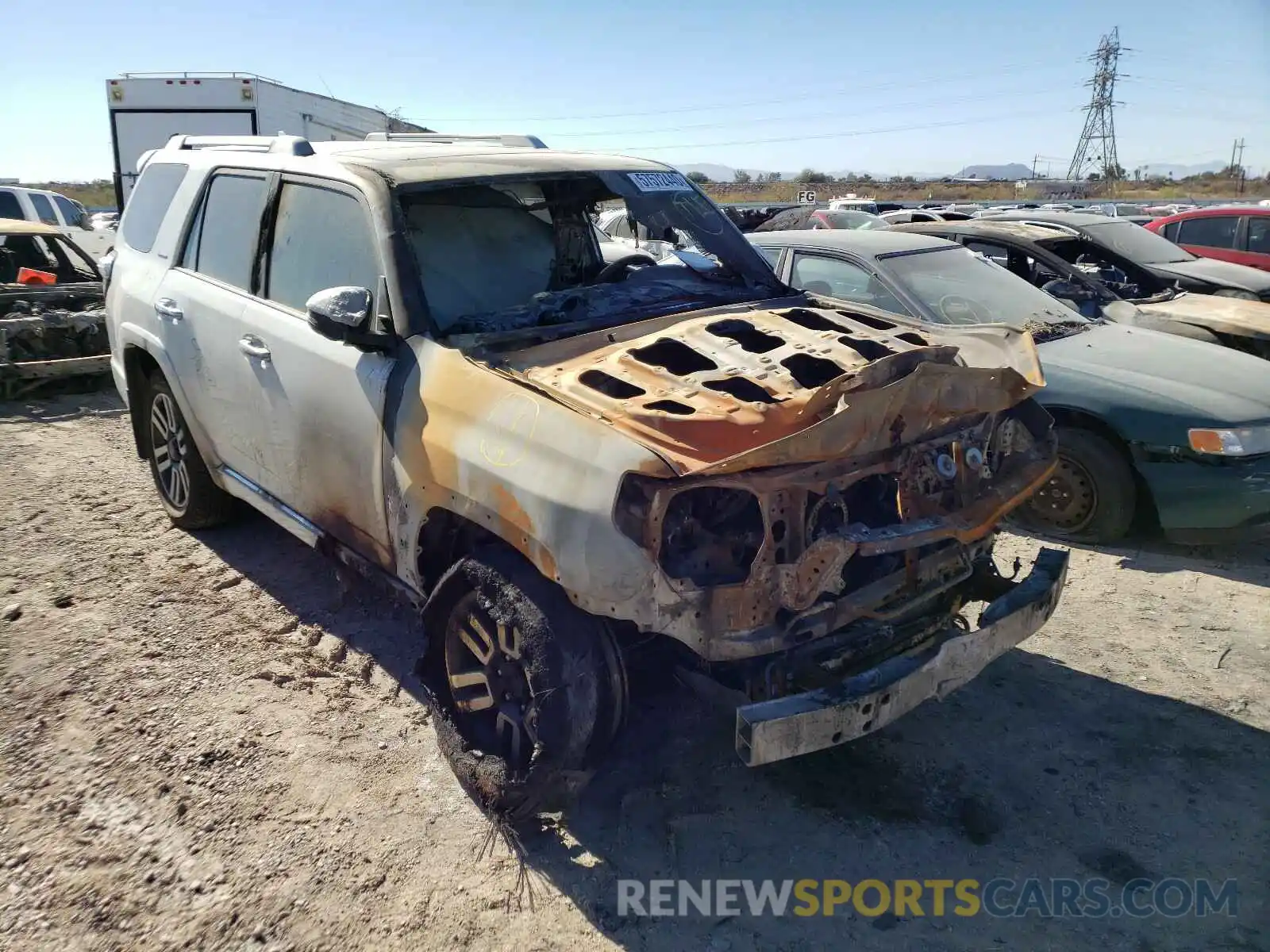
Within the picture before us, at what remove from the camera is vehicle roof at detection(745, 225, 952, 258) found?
598 centimetres

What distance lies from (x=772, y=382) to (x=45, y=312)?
822 centimetres

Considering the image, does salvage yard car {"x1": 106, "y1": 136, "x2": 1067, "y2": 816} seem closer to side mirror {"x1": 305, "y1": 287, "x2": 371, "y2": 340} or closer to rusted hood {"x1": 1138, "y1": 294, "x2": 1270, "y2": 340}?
side mirror {"x1": 305, "y1": 287, "x2": 371, "y2": 340}

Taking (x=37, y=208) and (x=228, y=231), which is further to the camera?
(x=37, y=208)

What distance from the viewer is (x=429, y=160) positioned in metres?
3.68

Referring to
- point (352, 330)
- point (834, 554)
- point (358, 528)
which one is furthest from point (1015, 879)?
point (352, 330)

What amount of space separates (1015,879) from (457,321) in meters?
2.63

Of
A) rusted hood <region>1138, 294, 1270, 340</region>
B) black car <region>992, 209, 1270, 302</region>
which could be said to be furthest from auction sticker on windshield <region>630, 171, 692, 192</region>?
black car <region>992, 209, 1270, 302</region>

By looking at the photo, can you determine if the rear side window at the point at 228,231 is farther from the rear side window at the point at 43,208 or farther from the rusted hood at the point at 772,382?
the rear side window at the point at 43,208

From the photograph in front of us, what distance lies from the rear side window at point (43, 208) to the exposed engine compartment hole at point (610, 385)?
15.2 m

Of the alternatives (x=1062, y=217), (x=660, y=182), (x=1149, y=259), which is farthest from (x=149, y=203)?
(x=1149, y=259)

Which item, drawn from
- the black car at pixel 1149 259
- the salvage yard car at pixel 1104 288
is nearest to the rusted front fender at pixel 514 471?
the salvage yard car at pixel 1104 288

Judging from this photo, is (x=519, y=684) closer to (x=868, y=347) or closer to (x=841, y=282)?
(x=868, y=347)

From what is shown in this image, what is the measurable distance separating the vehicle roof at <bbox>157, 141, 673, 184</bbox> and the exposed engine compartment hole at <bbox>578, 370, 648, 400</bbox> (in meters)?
1.21

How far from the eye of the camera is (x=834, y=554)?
8.25ft
